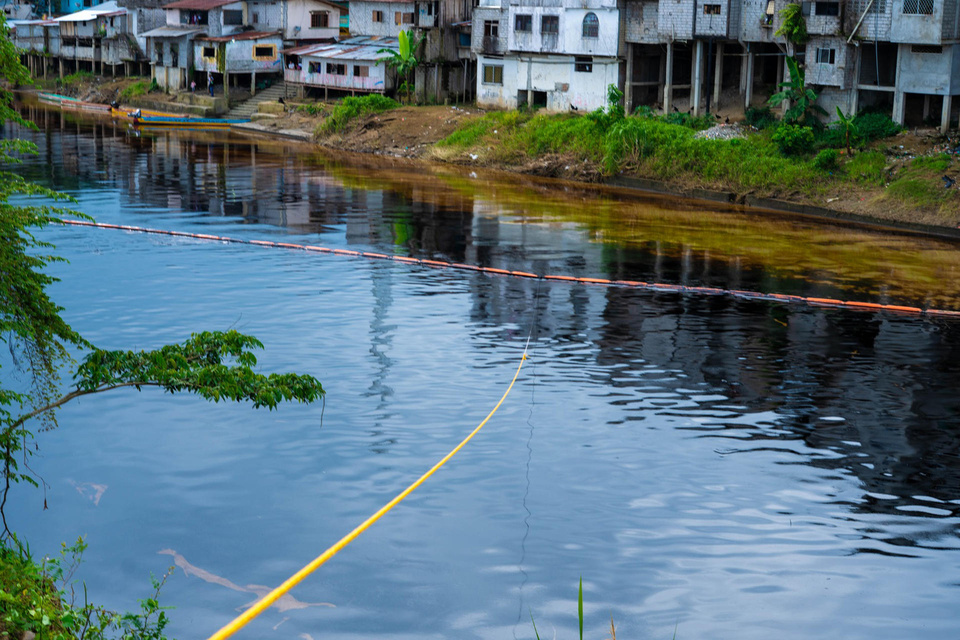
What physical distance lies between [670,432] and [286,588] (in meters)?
7.54

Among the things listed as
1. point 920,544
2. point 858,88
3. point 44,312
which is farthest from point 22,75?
point 858,88

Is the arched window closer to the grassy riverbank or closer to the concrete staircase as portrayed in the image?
the grassy riverbank

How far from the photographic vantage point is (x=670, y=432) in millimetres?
17938

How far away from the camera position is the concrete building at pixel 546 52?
53031 mm

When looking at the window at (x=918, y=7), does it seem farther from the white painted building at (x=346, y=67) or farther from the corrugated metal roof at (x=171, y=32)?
the corrugated metal roof at (x=171, y=32)

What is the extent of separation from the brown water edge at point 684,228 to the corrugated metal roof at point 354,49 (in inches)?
471

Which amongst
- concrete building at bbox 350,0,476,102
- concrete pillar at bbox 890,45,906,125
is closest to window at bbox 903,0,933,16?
concrete pillar at bbox 890,45,906,125

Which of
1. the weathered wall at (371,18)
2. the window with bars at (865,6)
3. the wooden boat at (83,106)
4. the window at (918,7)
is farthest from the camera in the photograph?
the wooden boat at (83,106)

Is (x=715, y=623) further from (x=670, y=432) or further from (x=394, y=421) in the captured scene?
(x=394, y=421)

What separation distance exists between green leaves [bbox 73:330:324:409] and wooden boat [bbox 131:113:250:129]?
59884 millimetres

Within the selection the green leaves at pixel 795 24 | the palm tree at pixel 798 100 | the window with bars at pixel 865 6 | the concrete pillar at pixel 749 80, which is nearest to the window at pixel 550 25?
the concrete pillar at pixel 749 80

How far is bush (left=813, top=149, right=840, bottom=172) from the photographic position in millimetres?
40031

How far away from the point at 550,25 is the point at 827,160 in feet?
64.5

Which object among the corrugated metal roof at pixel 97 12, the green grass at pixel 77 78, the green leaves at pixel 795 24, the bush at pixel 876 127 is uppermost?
the corrugated metal roof at pixel 97 12
